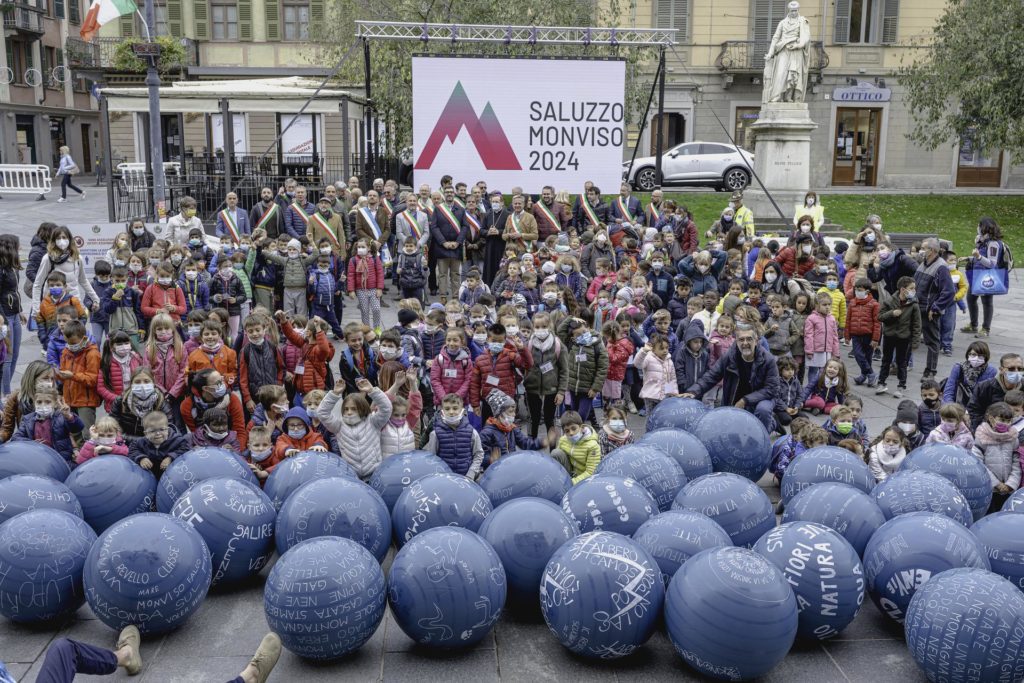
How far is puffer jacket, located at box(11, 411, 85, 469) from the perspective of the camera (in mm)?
9969

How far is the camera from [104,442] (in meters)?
9.30

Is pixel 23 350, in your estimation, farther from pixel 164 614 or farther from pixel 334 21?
pixel 334 21

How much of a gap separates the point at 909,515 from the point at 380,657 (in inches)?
165

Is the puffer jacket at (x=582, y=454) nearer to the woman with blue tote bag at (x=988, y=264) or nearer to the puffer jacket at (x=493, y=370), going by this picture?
the puffer jacket at (x=493, y=370)

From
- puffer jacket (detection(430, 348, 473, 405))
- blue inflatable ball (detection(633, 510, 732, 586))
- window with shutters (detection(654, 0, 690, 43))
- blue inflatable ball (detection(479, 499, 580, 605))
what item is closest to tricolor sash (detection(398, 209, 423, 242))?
puffer jacket (detection(430, 348, 473, 405))

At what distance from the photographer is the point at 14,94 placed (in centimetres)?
4769

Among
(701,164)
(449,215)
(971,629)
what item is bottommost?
(971,629)

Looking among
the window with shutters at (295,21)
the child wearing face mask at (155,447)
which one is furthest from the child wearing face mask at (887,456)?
the window with shutters at (295,21)

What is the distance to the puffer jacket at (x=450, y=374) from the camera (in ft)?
37.5

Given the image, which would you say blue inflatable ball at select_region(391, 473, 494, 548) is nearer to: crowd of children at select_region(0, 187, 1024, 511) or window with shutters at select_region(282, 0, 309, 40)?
crowd of children at select_region(0, 187, 1024, 511)

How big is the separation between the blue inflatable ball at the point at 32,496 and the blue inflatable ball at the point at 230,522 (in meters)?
0.95

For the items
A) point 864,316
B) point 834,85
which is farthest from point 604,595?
point 834,85

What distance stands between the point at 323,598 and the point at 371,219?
38.9 ft

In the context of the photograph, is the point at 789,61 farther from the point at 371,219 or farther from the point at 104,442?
the point at 104,442
